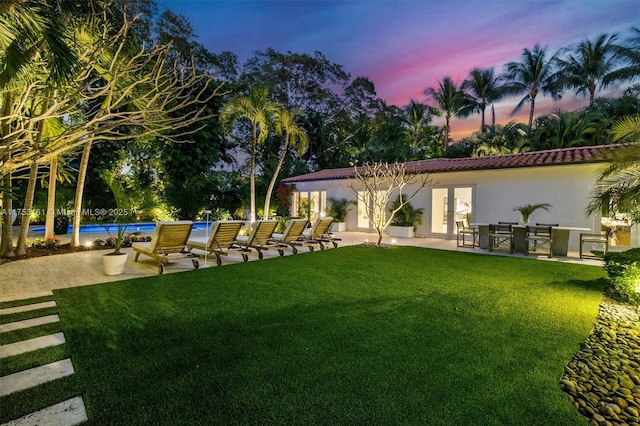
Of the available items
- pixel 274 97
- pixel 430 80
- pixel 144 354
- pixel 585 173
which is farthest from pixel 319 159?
pixel 144 354

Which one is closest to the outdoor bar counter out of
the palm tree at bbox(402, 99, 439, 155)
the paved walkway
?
the paved walkway

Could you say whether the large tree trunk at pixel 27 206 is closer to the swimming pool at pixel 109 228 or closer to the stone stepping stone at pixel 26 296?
the stone stepping stone at pixel 26 296

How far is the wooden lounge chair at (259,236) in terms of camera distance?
1022 centimetres

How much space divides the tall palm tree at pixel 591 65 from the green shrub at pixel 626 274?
28753 millimetres

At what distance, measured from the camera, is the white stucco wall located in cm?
1209

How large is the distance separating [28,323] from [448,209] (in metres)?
15.2

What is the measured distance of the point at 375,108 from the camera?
30.7 metres

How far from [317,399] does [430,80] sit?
37.1 meters

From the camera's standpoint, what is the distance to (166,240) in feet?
27.7

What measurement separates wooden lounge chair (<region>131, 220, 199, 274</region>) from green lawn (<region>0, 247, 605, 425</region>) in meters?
1.34

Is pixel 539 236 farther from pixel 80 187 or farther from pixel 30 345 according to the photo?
pixel 80 187

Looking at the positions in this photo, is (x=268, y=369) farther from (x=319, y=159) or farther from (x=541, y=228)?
(x=319, y=159)

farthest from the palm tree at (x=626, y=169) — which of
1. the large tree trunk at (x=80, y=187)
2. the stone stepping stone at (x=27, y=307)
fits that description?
the large tree trunk at (x=80, y=187)

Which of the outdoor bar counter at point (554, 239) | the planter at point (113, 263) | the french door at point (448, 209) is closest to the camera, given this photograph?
the planter at point (113, 263)
